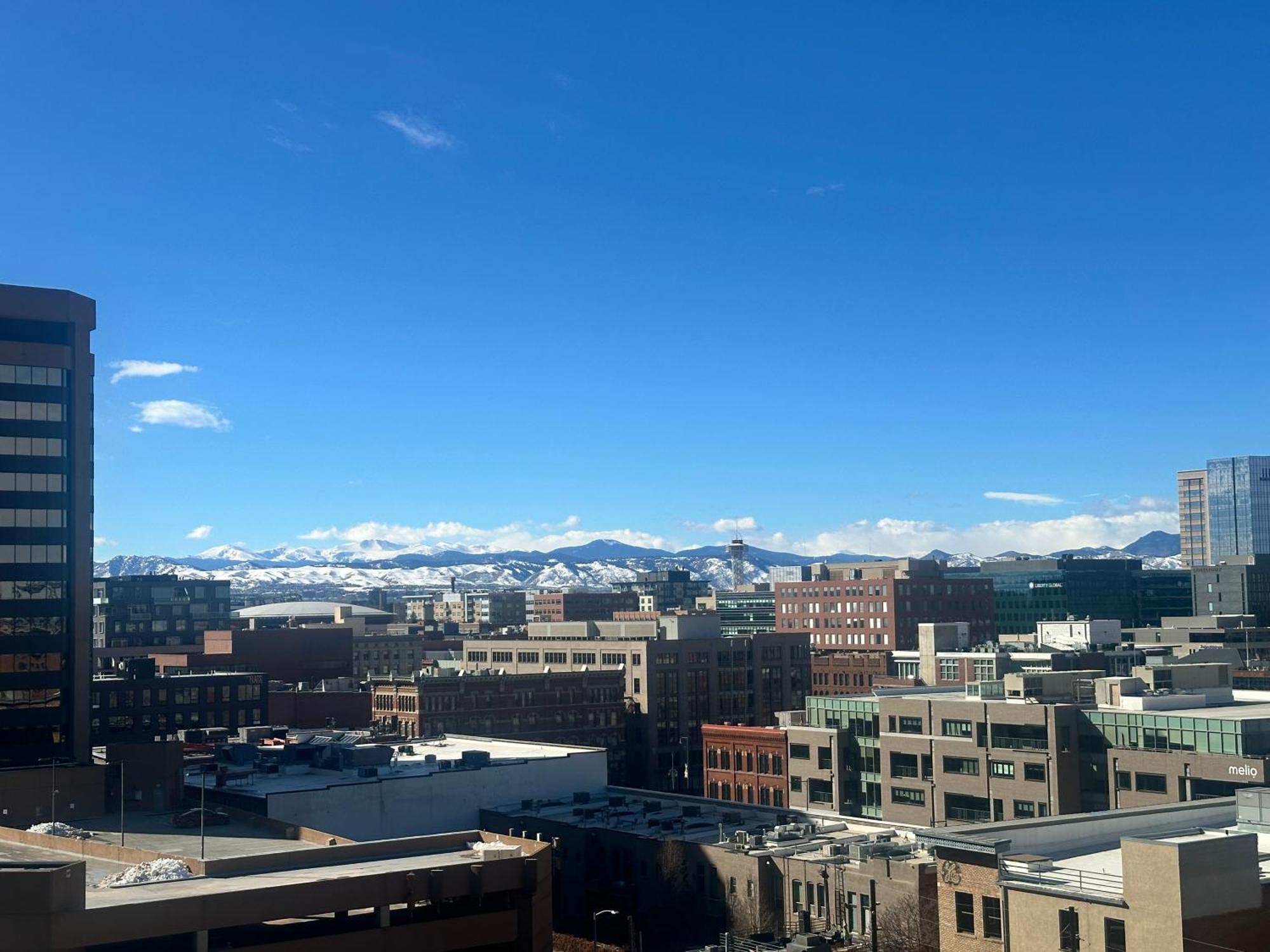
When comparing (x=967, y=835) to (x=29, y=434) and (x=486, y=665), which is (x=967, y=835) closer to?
(x=29, y=434)

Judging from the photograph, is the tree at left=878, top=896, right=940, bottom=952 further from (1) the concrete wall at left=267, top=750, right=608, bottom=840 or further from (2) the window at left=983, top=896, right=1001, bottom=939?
(1) the concrete wall at left=267, top=750, right=608, bottom=840

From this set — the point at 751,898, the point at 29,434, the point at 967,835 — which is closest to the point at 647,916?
the point at 751,898

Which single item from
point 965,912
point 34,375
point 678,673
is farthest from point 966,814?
point 34,375

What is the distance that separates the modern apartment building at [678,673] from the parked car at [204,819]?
96153mm

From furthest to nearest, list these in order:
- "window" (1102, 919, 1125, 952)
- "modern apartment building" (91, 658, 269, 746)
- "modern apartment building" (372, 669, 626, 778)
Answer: "modern apartment building" (91, 658, 269, 746) < "modern apartment building" (372, 669, 626, 778) < "window" (1102, 919, 1125, 952)

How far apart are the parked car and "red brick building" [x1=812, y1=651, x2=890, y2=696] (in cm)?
11718

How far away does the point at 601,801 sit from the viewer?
10856cm

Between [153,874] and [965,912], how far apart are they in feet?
104

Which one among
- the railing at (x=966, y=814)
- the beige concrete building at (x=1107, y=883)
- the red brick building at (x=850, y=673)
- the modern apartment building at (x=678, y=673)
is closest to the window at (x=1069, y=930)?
the beige concrete building at (x=1107, y=883)

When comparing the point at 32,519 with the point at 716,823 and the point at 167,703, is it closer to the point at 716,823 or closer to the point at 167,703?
the point at 716,823

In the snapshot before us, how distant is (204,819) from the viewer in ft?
239

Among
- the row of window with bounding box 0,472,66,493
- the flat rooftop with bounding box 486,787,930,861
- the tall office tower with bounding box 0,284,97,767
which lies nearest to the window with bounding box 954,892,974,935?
the flat rooftop with bounding box 486,787,930,861

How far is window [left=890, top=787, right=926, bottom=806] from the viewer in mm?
101562

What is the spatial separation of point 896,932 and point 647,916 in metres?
24.9
